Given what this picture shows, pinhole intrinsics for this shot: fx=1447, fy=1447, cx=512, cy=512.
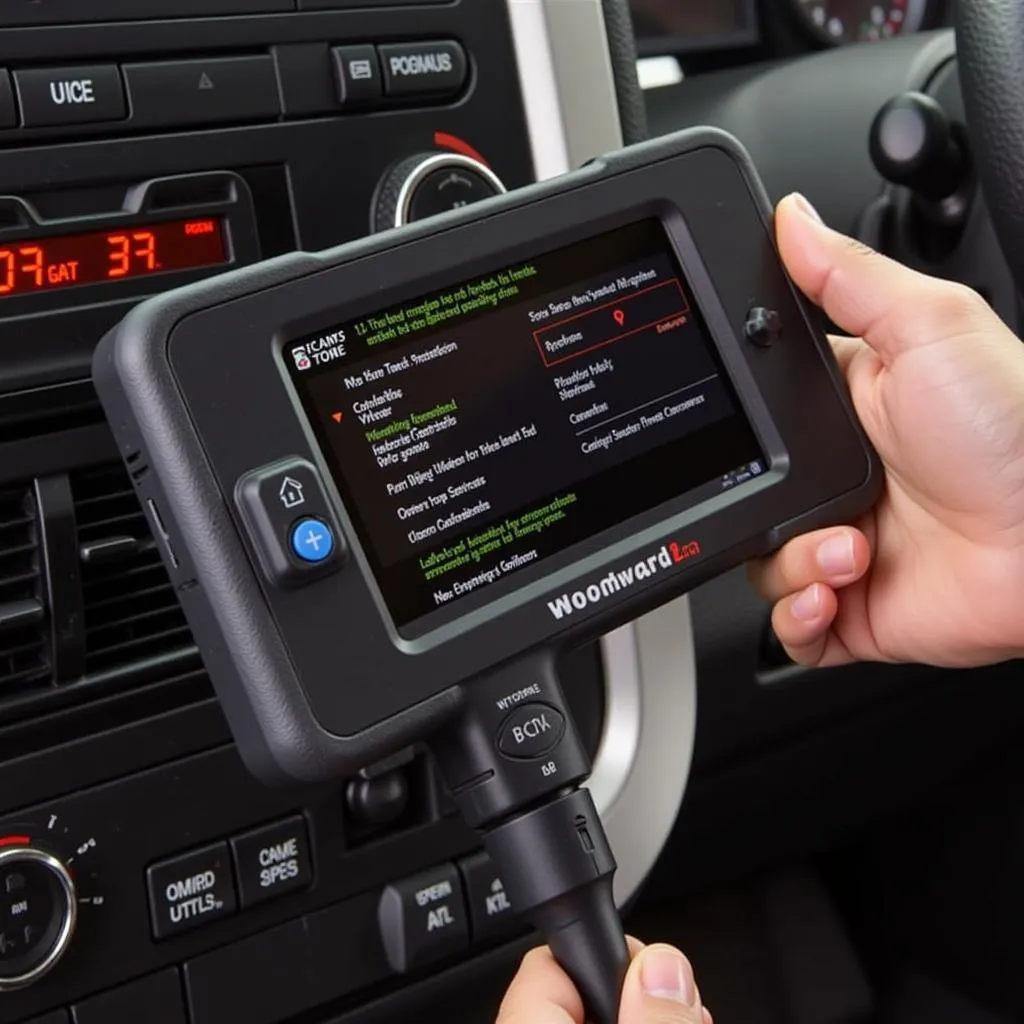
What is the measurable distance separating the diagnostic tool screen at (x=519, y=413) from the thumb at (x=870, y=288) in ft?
0.22

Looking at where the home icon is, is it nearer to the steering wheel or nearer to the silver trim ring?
the silver trim ring

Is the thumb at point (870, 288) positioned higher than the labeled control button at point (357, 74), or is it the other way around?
the labeled control button at point (357, 74)

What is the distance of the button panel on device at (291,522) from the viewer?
0.60 m

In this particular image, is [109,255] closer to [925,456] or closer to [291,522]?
[291,522]

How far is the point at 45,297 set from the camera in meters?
0.69

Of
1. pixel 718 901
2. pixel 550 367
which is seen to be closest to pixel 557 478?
pixel 550 367

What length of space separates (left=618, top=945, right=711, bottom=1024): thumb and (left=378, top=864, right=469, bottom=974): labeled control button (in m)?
0.19

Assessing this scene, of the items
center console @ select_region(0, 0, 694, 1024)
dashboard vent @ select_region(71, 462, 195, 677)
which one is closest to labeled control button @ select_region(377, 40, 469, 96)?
center console @ select_region(0, 0, 694, 1024)

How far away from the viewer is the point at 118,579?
27.9 inches

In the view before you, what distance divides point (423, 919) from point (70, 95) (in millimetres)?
461

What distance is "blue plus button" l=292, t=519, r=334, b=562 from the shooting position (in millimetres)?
608

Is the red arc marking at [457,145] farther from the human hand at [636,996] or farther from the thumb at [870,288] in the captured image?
the human hand at [636,996]

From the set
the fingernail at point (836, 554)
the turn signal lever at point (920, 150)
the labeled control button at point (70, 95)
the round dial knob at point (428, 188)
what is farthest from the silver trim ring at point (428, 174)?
the turn signal lever at point (920, 150)

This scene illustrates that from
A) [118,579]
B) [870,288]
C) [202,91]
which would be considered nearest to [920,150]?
[870,288]
